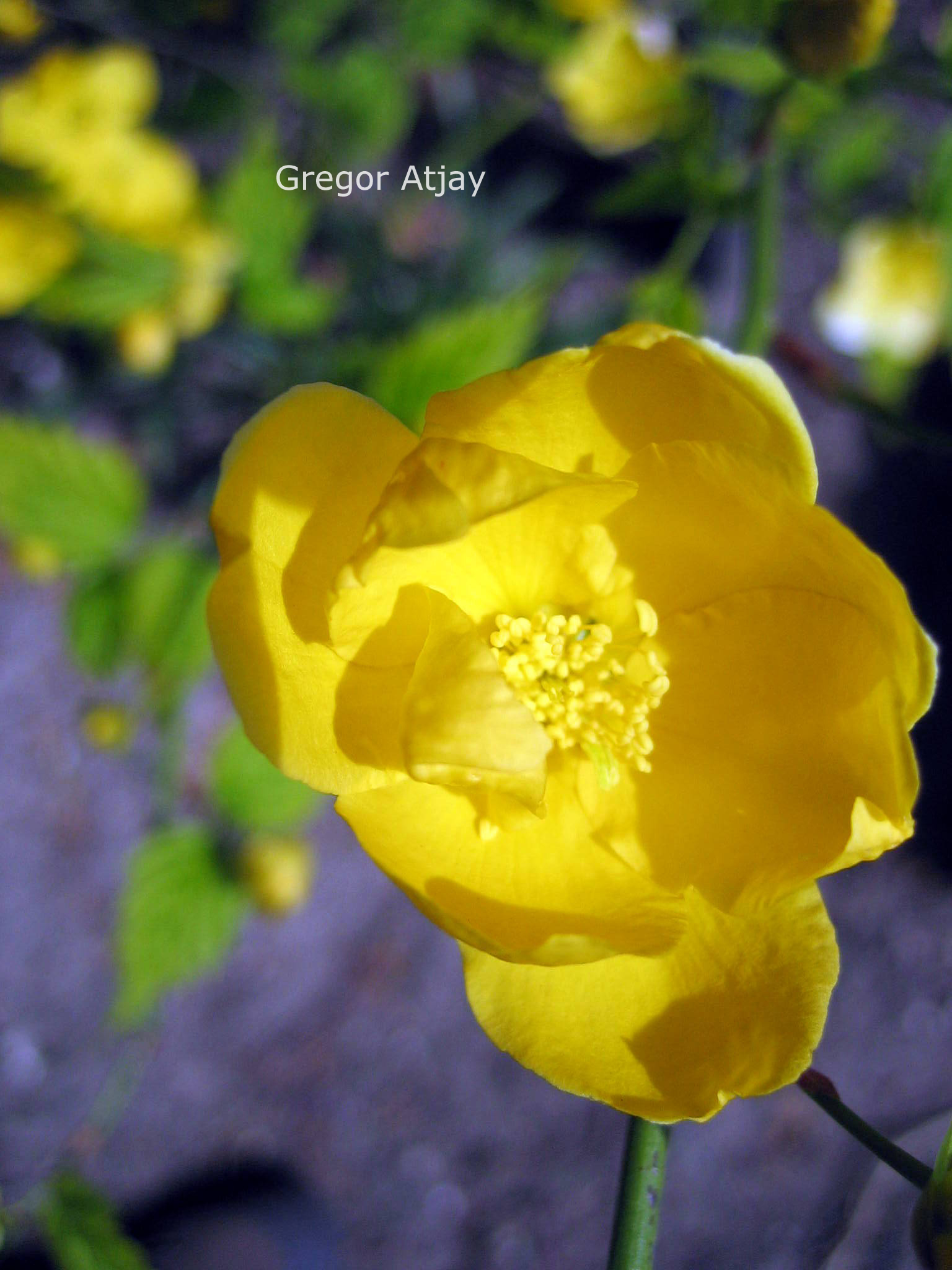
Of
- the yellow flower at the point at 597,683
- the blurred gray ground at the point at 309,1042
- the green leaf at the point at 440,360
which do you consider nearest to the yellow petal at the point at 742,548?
the yellow flower at the point at 597,683

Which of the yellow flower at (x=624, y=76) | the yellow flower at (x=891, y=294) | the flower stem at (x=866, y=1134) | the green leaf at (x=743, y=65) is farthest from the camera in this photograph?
the yellow flower at (x=891, y=294)

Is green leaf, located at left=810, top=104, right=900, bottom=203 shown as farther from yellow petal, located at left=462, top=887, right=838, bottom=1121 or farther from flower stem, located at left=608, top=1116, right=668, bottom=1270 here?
flower stem, located at left=608, top=1116, right=668, bottom=1270

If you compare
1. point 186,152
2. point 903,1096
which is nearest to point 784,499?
point 903,1096

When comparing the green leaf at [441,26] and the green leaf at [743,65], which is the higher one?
the green leaf at [743,65]

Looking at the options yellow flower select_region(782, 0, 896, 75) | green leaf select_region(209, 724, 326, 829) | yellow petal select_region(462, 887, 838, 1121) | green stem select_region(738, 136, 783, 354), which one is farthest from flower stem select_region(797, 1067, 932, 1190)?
green leaf select_region(209, 724, 326, 829)

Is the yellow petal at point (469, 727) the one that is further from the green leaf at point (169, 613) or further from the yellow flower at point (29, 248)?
the yellow flower at point (29, 248)

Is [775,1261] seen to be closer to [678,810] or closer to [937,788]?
[678,810]
